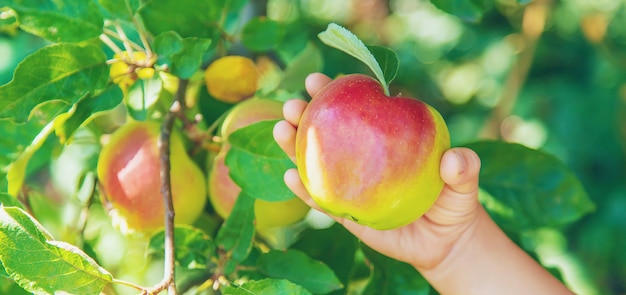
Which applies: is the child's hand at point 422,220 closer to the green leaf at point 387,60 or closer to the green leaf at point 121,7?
the green leaf at point 387,60

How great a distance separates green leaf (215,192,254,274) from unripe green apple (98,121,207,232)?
0.07 m

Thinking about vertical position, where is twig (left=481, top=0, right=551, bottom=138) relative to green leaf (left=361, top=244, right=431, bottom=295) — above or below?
below

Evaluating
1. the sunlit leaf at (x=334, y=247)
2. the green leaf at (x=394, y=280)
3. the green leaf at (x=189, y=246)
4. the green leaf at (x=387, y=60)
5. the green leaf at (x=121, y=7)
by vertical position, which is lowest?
the sunlit leaf at (x=334, y=247)

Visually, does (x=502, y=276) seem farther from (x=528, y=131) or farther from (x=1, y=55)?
(x=528, y=131)

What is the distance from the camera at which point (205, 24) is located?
0.83 metres

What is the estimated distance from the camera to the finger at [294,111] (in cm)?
71

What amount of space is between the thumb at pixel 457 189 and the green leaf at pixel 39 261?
319 millimetres

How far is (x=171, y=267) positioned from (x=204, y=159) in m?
0.26

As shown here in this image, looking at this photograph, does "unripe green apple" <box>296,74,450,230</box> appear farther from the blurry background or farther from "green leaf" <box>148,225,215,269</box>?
the blurry background

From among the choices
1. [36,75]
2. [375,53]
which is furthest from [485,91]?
[36,75]

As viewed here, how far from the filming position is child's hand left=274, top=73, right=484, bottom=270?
Answer: 2.32 ft

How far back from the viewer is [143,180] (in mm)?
786

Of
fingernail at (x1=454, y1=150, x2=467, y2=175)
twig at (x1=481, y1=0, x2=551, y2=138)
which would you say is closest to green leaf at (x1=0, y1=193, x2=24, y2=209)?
fingernail at (x1=454, y1=150, x2=467, y2=175)

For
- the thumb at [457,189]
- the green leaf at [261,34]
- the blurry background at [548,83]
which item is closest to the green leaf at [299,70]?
the green leaf at [261,34]
